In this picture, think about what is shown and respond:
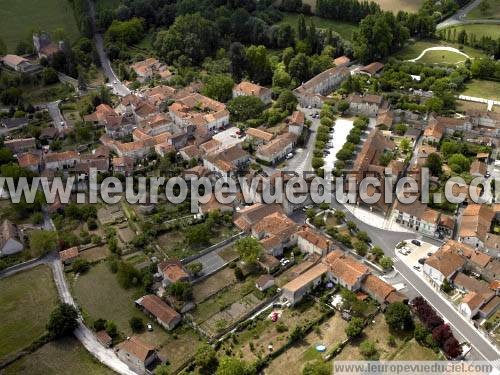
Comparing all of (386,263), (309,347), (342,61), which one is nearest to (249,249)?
(309,347)

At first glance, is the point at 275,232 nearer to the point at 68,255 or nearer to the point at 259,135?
the point at 68,255

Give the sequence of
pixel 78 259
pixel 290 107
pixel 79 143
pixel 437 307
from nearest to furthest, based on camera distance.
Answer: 1. pixel 437 307
2. pixel 78 259
3. pixel 79 143
4. pixel 290 107

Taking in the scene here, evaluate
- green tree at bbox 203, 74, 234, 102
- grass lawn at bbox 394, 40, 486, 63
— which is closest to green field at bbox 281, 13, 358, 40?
grass lawn at bbox 394, 40, 486, 63

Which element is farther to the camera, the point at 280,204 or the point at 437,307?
the point at 280,204

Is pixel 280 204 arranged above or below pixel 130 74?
below

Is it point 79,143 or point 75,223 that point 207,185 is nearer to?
point 75,223

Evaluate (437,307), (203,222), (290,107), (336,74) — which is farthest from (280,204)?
(336,74)
